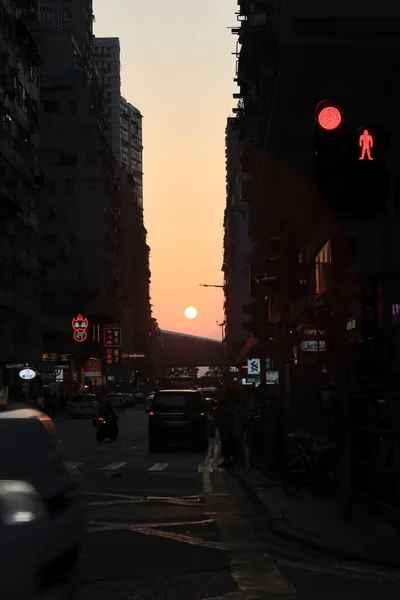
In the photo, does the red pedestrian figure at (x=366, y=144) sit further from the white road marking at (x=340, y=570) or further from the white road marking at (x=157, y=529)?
the white road marking at (x=157, y=529)

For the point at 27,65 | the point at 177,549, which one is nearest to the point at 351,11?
the point at 177,549

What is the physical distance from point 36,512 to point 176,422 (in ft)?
88.2

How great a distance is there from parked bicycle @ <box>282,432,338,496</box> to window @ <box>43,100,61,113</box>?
104 meters

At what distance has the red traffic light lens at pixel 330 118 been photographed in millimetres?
10555

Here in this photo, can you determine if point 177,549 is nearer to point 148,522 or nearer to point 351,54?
point 148,522

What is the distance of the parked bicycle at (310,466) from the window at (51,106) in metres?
104

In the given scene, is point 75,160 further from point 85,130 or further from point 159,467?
point 159,467

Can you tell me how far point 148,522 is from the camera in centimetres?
1341

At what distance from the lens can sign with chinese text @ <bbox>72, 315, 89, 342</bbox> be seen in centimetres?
10581

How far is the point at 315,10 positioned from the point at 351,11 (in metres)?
0.95

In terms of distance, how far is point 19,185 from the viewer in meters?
73.8

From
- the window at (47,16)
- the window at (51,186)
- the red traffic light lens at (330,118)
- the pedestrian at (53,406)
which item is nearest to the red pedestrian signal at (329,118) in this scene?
the red traffic light lens at (330,118)

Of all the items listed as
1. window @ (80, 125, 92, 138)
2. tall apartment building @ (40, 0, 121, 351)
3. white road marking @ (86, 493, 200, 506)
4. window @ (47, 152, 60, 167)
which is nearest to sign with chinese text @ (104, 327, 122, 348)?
tall apartment building @ (40, 0, 121, 351)

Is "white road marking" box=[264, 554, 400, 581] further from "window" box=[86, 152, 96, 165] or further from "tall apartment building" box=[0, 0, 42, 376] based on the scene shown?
"window" box=[86, 152, 96, 165]
